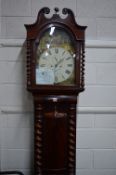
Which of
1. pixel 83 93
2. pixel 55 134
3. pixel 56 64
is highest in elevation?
pixel 56 64

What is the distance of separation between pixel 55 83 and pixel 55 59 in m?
0.14

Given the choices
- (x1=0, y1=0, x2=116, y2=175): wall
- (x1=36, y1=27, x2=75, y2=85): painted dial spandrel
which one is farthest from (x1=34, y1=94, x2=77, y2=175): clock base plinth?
(x1=0, y1=0, x2=116, y2=175): wall

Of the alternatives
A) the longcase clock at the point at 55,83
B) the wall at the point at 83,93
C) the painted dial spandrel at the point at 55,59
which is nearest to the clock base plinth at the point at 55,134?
the longcase clock at the point at 55,83

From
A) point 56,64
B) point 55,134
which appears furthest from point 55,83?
point 55,134

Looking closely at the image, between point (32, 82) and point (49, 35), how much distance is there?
0.29 metres

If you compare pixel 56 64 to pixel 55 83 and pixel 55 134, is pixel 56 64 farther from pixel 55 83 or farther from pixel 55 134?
pixel 55 134

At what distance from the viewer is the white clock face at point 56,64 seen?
4.64 feet

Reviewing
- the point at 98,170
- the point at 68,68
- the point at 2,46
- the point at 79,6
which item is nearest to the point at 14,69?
the point at 2,46

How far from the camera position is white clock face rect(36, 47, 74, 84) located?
1415 mm

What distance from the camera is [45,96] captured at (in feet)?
4.66

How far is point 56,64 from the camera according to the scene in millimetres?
1429

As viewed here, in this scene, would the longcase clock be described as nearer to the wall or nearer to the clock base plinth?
the clock base plinth

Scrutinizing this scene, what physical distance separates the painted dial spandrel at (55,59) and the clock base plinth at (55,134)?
0.11 metres

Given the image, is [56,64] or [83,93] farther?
[83,93]
